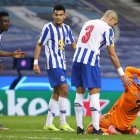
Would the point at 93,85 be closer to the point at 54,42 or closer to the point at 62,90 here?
the point at 62,90

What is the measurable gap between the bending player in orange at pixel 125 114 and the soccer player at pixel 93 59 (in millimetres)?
510

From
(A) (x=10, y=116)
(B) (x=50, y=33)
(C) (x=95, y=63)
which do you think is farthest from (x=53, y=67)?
(A) (x=10, y=116)

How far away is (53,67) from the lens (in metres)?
11.6

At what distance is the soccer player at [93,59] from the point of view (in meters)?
9.88

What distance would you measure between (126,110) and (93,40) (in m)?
1.30

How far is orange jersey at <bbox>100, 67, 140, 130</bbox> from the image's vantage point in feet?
34.2

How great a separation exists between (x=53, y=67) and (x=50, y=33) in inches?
22.5

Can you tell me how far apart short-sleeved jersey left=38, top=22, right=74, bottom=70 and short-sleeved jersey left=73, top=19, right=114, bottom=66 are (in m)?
1.55

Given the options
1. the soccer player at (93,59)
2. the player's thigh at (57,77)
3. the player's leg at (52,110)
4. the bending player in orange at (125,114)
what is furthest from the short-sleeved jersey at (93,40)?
the player's leg at (52,110)

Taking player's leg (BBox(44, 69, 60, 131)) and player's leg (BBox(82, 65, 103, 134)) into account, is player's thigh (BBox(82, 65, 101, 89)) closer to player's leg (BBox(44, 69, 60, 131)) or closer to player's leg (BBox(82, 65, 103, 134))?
player's leg (BBox(82, 65, 103, 134))

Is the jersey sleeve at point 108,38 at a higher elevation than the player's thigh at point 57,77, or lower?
higher

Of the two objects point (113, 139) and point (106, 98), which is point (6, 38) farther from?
point (113, 139)

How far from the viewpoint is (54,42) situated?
456 inches

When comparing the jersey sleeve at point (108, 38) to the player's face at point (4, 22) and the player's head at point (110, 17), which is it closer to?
the player's head at point (110, 17)
